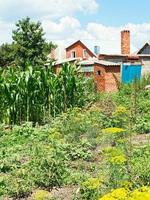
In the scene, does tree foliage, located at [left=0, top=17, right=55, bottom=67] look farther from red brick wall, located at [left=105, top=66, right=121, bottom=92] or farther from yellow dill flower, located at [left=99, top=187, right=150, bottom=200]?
yellow dill flower, located at [left=99, top=187, right=150, bottom=200]

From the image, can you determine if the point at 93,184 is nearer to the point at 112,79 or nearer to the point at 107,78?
the point at 107,78

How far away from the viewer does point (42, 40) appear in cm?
3556

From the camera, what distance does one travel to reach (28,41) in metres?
35.0

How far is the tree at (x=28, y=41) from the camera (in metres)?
34.7

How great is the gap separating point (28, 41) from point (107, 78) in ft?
39.6

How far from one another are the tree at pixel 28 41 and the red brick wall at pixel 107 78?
10.4 metres

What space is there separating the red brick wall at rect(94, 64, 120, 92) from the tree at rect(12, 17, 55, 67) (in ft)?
34.1

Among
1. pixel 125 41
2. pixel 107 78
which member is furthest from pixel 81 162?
pixel 125 41

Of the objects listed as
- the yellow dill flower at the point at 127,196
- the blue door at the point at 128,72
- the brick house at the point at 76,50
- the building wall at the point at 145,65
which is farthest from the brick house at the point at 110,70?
the yellow dill flower at the point at 127,196

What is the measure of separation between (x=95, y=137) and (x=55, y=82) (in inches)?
235

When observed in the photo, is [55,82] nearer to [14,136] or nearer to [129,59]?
[14,136]

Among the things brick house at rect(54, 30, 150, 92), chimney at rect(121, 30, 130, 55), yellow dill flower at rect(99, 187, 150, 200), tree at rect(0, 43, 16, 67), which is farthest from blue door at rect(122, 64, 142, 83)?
yellow dill flower at rect(99, 187, 150, 200)

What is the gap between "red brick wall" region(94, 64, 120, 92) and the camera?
24.6 metres

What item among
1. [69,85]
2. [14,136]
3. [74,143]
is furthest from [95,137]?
[69,85]
